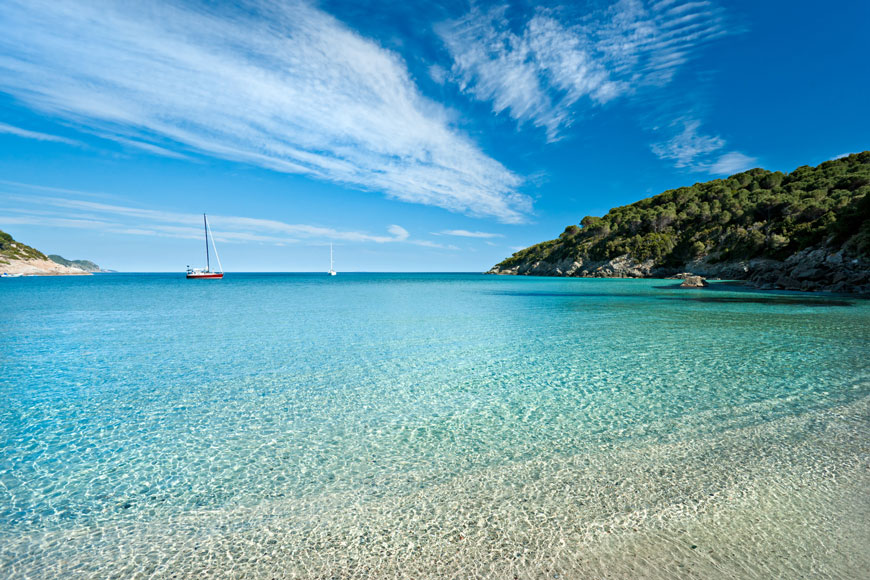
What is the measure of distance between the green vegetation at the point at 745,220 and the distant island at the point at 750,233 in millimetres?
163

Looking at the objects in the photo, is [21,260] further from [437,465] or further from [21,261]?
[437,465]

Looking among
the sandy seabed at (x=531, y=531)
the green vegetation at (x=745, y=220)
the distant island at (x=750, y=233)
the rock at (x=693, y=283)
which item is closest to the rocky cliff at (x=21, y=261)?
the sandy seabed at (x=531, y=531)

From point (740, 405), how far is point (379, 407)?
6876 mm

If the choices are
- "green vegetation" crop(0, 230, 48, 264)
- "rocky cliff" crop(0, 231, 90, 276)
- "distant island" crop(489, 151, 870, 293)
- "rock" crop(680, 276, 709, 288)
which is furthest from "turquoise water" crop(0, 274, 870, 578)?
"green vegetation" crop(0, 230, 48, 264)

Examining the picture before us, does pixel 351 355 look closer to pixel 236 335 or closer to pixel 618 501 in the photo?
pixel 236 335

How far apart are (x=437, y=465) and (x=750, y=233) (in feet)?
272

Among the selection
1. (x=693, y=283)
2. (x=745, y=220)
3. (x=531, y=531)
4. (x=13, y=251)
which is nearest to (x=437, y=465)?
(x=531, y=531)

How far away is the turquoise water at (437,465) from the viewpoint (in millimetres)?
3406

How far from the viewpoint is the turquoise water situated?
134 inches

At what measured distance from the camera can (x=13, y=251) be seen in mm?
120250

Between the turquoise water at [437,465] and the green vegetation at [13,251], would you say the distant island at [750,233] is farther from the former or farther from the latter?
the green vegetation at [13,251]

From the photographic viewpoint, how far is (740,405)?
23.7 feet

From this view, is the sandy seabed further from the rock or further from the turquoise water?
the rock

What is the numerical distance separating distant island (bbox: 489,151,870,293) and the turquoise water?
38988 mm
